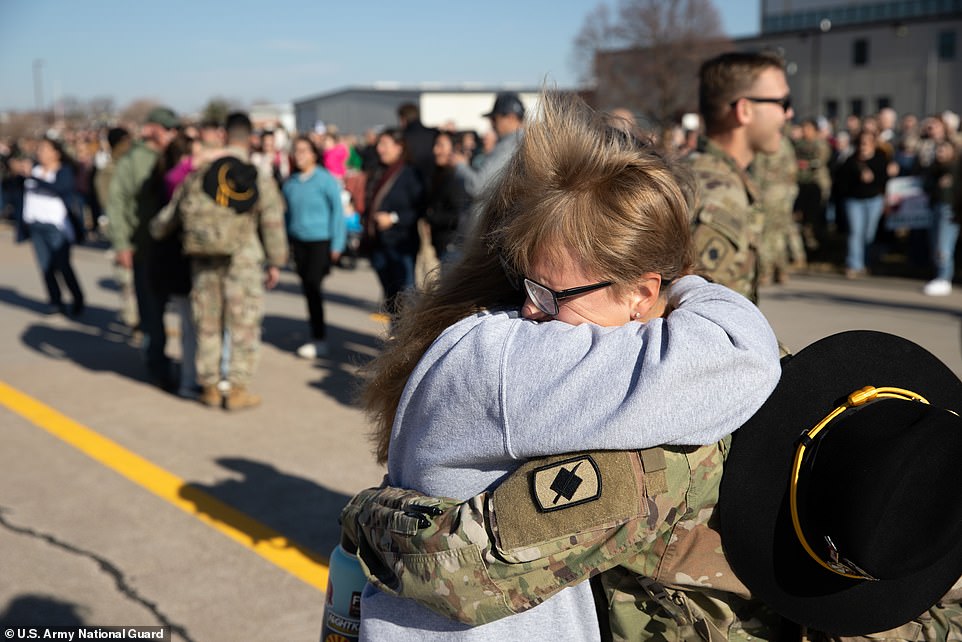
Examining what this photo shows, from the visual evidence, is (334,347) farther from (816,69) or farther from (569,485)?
(816,69)

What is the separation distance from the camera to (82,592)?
3754 millimetres

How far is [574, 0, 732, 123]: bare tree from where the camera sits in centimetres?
5816

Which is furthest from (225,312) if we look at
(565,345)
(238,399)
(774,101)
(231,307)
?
(565,345)

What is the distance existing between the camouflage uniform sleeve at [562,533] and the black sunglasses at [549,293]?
0.94 ft

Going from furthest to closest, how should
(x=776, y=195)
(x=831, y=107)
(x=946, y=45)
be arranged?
(x=831, y=107)
(x=946, y=45)
(x=776, y=195)

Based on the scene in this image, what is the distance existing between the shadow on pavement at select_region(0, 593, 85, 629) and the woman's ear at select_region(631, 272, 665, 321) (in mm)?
2819

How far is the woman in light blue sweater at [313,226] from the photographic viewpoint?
789 centimetres

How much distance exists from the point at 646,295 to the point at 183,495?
3.86 meters

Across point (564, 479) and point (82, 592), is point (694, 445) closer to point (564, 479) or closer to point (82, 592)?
point (564, 479)

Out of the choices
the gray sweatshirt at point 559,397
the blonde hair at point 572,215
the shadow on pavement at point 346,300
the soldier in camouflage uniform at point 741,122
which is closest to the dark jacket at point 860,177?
the shadow on pavement at point 346,300

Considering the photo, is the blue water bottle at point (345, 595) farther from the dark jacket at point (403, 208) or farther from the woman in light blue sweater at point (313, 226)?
the woman in light blue sweater at point (313, 226)

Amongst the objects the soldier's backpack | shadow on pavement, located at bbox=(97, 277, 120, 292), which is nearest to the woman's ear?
the soldier's backpack

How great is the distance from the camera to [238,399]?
646 centimetres

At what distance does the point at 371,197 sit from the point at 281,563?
4.24 meters
